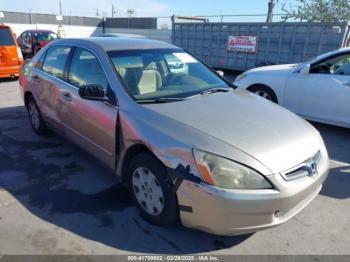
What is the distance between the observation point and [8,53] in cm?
970

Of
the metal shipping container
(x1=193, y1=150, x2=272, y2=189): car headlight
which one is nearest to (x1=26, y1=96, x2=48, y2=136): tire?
(x1=193, y1=150, x2=272, y2=189): car headlight

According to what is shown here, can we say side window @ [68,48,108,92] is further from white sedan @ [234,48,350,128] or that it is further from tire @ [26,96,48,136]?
white sedan @ [234,48,350,128]

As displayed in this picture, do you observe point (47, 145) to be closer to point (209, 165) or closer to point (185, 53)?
point (185, 53)

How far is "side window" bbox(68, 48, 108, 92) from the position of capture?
344 cm

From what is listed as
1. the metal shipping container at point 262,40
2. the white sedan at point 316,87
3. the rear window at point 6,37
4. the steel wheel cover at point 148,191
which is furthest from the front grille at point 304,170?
the rear window at point 6,37

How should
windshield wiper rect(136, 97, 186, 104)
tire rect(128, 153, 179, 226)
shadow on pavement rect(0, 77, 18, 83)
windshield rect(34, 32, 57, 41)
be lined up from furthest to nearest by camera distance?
1. windshield rect(34, 32, 57, 41)
2. shadow on pavement rect(0, 77, 18, 83)
3. windshield wiper rect(136, 97, 186, 104)
4. tire rect(128, 153, 179, 226)

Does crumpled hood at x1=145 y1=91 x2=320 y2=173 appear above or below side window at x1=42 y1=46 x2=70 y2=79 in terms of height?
below

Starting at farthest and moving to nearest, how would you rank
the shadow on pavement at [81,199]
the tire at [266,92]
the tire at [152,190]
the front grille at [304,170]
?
the tire at [266,92], the shadow on pavement at [81,199], the tire at [152,190], the front grille at [304,170]

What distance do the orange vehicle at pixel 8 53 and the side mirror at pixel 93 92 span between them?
789 cm

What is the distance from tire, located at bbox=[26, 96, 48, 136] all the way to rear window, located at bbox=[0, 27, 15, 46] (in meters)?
5.41

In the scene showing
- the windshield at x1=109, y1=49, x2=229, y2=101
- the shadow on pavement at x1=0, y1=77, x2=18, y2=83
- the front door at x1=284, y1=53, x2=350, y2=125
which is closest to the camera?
the windshield at x1=109, y1=49, x2=229, y2=101

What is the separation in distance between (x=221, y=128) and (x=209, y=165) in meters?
0.45

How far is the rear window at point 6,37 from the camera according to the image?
960 centimetres

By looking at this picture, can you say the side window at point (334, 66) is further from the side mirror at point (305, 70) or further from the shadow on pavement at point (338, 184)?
the shadow on pavement at point (338, 184)
